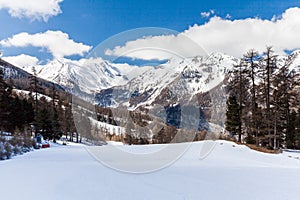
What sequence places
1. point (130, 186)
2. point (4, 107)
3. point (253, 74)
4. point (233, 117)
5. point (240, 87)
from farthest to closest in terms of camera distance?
point (4, 107), point (233, 117), point (240, 87), point (253, 74), point (130, 186)

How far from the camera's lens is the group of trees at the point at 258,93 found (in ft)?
77.6

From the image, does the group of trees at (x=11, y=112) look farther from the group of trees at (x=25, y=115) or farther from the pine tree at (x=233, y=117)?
the pine tree at (x=233, y=117)

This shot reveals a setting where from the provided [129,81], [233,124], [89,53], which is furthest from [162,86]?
[233,124]

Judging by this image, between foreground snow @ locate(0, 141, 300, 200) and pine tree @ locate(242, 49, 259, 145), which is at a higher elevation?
pine tree @ locate(242, 49, 259, 145)

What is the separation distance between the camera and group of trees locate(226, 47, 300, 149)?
77.6ft

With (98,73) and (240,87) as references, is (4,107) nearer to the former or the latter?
(240,87)

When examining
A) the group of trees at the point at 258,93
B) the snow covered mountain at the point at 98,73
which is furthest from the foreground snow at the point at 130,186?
the group of trees at the point at 258,93

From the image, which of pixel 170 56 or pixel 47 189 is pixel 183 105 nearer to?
pixel 170 56

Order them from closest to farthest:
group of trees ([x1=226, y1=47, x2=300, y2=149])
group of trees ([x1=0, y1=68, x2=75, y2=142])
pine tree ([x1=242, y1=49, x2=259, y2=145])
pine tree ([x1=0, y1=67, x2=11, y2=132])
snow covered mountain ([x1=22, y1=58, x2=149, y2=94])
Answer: snow covered mountain ([x1=22, y1=58, x2=149, y2=94])
group of trees ([x1=226, y1=47, x2=300, y2=149])
pine tree ([x1=242, y1=49, x2=259, y2=145])
pine tree ([x1=0, y1=67, x2=11, y2=132])
group of trees ([x1=0, y1=68, x2=75, y2=142])

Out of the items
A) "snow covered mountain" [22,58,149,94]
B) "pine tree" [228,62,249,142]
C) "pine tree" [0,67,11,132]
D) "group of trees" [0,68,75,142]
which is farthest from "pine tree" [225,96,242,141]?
"pine tree" [0,67,11,132]

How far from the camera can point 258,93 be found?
25.9 metres

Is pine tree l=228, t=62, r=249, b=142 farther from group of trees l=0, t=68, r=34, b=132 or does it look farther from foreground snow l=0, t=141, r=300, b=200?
group of trees l=0, t=68, r=34, b=132

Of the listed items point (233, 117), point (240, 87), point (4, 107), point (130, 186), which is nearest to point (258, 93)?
point (240, 87)

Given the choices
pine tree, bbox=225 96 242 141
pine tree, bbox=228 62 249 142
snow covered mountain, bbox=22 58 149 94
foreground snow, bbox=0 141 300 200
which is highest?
pine tree, bbox=228 62 249 142
